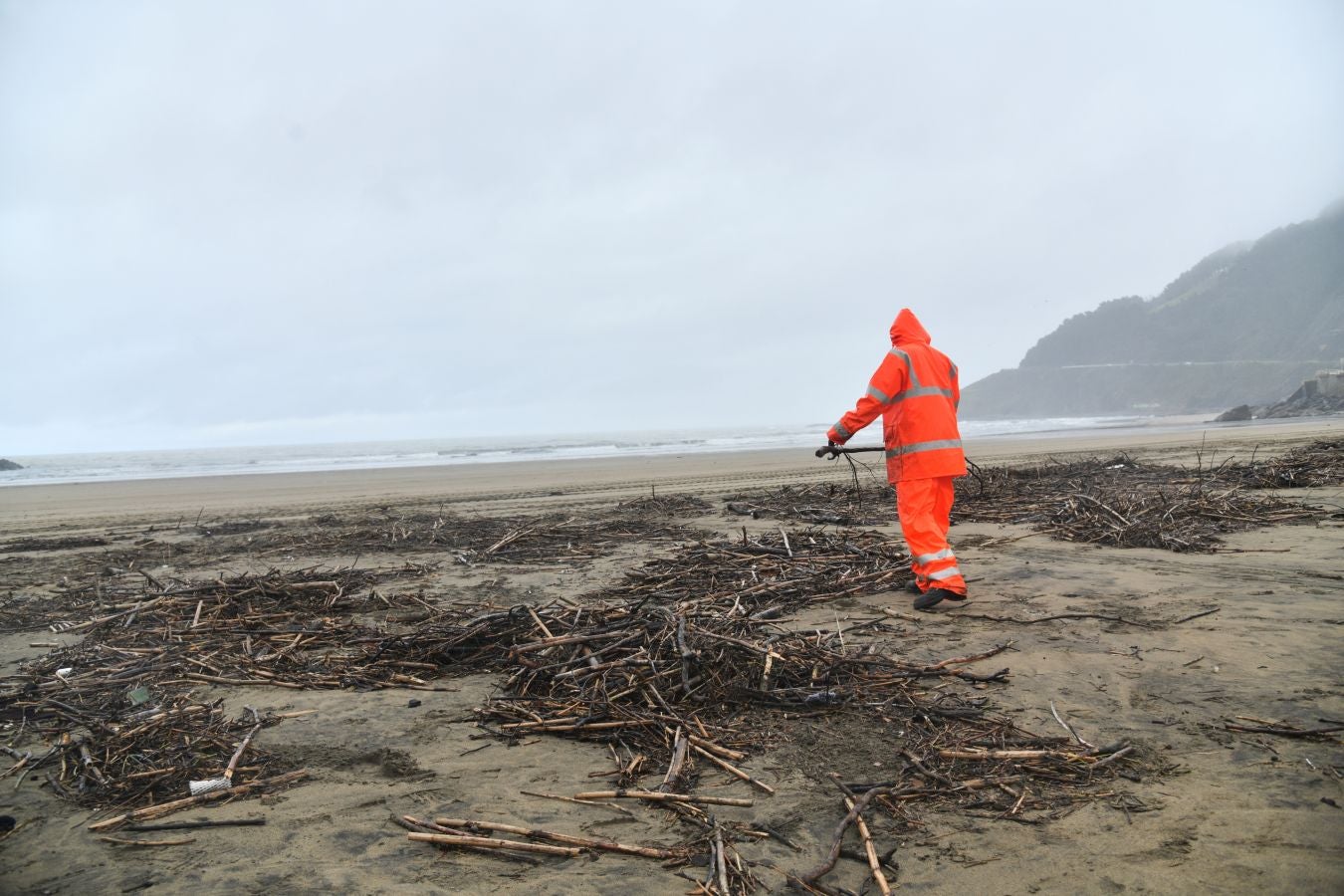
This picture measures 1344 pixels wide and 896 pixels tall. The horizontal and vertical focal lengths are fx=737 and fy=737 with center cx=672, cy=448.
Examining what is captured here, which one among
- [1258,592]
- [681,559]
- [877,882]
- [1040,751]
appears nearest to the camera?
[877,882]

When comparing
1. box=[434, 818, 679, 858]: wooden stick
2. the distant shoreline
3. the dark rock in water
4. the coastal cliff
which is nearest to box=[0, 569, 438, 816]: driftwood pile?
box=[434, 818, 679, 858]: wooden stick

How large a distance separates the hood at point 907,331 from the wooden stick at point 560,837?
449 cm

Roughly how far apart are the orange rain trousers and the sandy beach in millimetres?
256

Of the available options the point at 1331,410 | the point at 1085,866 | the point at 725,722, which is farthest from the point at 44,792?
the point at 1331,410

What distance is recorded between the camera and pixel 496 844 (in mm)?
2494

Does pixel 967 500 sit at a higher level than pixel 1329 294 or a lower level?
lower

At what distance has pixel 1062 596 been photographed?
17.5 ft

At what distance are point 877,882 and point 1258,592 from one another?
14.6ft

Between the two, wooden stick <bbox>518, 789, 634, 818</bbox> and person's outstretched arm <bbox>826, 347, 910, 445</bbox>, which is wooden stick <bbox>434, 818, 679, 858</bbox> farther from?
person's outstretched arm <bbox>826, 347, 910, 445</bbox>

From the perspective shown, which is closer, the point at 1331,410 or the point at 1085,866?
the point at 1085,866

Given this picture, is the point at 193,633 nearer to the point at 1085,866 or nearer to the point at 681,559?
the point at 681,559

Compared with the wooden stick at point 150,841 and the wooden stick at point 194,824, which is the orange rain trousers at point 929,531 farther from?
the wooden stick at point 150,841

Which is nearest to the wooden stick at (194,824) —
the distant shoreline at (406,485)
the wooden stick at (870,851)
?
the wooden stick at (870,851)

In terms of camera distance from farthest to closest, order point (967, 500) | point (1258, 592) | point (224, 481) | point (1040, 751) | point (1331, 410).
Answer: point (1331, 410), point (224, 481), point (967, 500), point (1258, 592), point (1040, 751)
